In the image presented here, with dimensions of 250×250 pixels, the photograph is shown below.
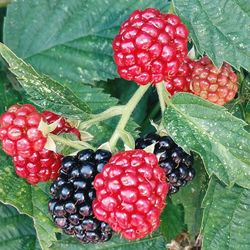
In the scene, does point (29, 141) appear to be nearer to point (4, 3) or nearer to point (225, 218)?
point (225, 218)

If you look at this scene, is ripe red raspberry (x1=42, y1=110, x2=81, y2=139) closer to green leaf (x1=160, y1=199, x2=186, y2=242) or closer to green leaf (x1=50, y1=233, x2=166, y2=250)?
green leaf (x1=50, y1=233, x2=166, y2=250)

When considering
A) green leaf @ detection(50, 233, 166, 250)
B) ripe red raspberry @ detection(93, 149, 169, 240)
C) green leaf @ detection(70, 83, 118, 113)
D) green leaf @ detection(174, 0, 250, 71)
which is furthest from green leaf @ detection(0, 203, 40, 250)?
green leaf @ detection(174, 0, 250, 71)

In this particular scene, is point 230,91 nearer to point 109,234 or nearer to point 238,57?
point 238,57

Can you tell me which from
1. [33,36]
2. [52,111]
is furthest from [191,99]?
[33,36]

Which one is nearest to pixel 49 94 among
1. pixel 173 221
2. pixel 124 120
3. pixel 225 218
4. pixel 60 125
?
pixel 60 125

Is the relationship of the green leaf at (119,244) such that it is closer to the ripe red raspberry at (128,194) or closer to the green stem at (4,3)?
the ripe red raspberry at (128,194)

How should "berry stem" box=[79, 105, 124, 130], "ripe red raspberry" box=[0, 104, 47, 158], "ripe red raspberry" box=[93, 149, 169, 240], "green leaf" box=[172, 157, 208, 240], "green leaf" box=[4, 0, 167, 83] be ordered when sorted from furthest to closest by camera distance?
→ "green leaf" box=[4, 0, 167, 83] < "green leaf" box=[172, 157, 208, 240] < "berry stem" box=[79, 105, 124, 130] < "ripe red raspberry" box=[0, 104, 47, 158] < "ripe red raspberry" box=[93, 149, 169, 240]
